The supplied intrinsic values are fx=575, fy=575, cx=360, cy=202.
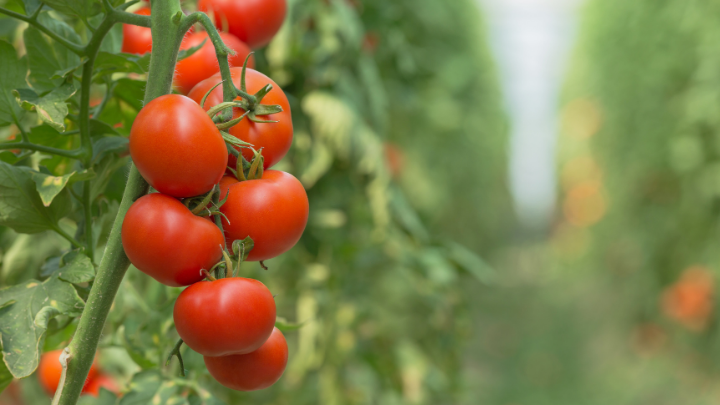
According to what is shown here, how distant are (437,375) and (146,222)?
96 centimetres

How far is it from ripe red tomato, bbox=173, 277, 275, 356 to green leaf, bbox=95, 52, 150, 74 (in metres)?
0.13

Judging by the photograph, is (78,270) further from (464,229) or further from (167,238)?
(464,229)

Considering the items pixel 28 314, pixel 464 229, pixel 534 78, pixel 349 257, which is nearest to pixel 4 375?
pixel 28 314

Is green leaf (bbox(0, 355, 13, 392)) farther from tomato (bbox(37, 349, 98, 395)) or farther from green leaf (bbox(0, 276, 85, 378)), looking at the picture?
tomato (bbox(37, 349, 98, 395))

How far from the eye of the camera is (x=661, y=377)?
242 cm

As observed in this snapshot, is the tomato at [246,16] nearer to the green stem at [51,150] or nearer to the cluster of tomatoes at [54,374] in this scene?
the green stem at [51,150]

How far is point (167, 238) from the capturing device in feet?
0.73

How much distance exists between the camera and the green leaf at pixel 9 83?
0.30 metres

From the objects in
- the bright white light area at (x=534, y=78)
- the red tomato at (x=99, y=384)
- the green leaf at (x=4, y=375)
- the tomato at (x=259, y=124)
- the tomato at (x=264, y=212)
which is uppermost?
the bright white light area at (x=534, y=78)

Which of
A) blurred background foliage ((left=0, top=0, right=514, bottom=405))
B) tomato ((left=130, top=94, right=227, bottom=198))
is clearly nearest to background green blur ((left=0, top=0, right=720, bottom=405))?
blurred background foliage ((left=0, top=0, right=514, bottom=405))

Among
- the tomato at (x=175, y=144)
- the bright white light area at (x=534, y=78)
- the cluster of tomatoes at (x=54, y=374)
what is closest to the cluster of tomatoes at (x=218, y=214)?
the tomato at (x=175, y=144)

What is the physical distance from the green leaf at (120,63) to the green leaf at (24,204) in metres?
0.07

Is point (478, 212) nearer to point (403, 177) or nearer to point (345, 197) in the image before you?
point (403, 177)

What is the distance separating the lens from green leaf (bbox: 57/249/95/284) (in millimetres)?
276
